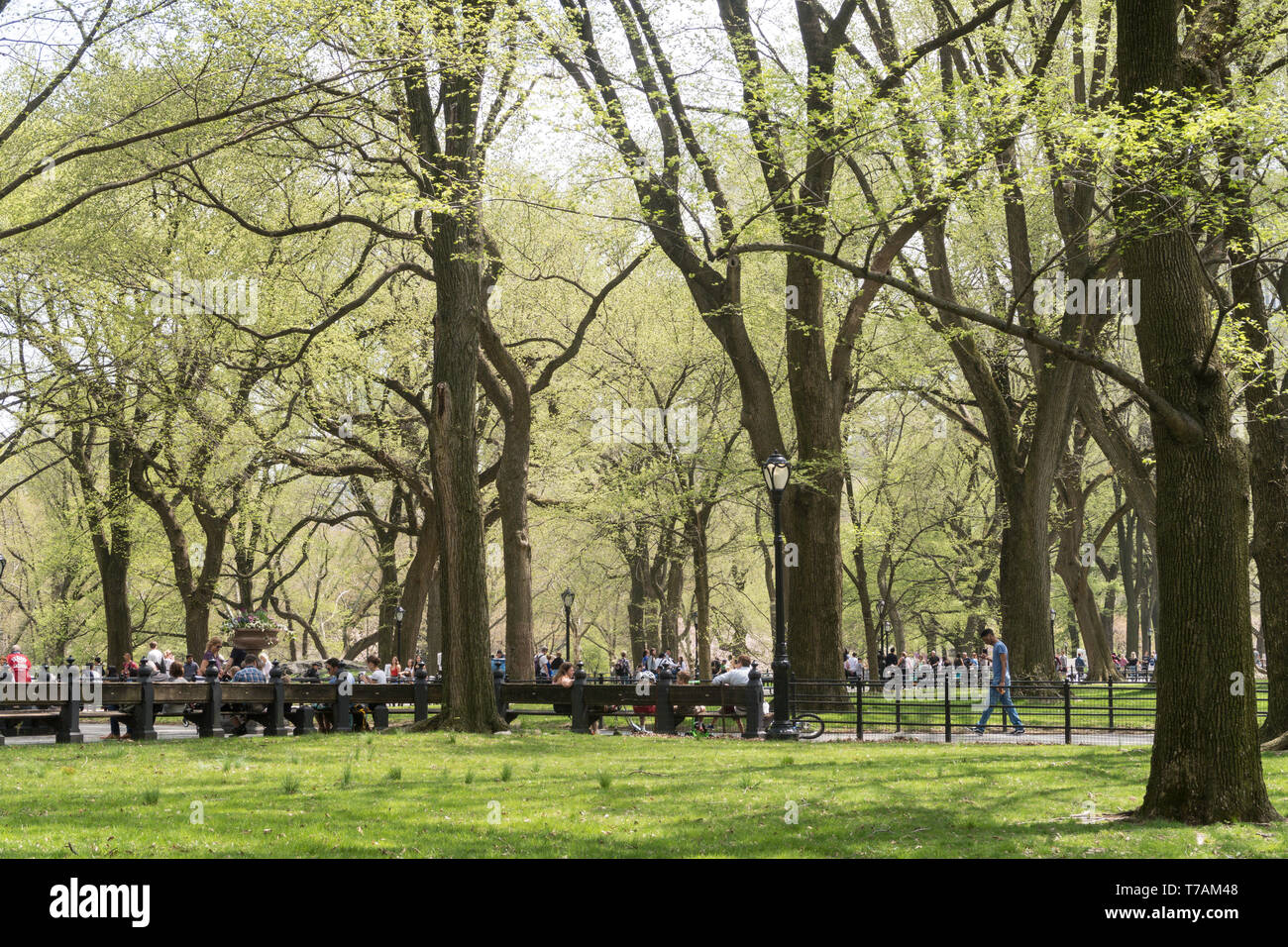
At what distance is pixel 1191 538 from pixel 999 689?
913 cm

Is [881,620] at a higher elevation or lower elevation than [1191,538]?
lower

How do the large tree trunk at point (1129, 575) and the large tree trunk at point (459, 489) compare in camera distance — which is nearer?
the large tree trunk at point (459, 489)

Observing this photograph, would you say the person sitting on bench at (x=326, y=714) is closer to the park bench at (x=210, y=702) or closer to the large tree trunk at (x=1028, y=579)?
the park bench at (x=210, y=702)

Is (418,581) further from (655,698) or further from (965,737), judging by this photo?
(965,737)

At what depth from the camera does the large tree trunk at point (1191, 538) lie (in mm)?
8914

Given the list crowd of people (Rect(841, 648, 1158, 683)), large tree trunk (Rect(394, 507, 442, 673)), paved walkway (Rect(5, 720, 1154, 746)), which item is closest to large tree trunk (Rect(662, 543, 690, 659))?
crowd of people (Rect(841, 648, 1158, 683))

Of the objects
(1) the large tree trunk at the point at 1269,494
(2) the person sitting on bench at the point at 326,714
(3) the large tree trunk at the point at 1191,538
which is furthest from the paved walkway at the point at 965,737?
(3) the large tree trunk at the point at 1191,538

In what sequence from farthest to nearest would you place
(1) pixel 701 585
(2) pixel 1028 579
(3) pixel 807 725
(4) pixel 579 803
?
(1) pixel 701 585 → (2) pixel 1028 579 → (3) pixel 807 725 → (4) pixel 579 803

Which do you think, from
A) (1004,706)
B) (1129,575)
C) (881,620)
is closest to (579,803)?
(1004,706)

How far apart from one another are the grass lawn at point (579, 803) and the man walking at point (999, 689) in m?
3.14

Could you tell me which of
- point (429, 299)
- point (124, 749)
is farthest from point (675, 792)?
point (429, 299)

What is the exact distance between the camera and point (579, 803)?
9484 millimetres

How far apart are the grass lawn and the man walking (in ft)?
10.3
